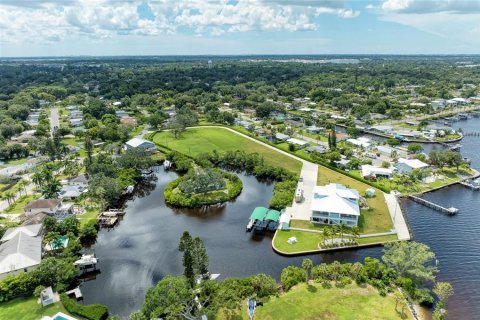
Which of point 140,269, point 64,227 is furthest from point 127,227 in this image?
point 140,269

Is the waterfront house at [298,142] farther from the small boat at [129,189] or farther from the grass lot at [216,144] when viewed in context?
the small boat at [129,189]

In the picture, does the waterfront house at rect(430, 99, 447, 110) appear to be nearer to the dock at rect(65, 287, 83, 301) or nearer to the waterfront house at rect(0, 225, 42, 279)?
the dock at rect(65, 287, 83, 301)

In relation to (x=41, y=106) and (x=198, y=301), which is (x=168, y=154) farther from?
(x=41, y=106)

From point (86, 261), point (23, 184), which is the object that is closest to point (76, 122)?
point (23, 184)

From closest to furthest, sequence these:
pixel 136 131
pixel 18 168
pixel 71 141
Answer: pixel 18 168, pixel 71 141, pixel 136 131

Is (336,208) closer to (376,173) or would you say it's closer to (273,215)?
(273,215)

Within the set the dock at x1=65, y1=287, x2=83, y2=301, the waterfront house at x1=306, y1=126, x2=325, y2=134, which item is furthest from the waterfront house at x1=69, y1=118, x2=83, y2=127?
the dock at x1=65, y1=287, x2=83, y2=301
